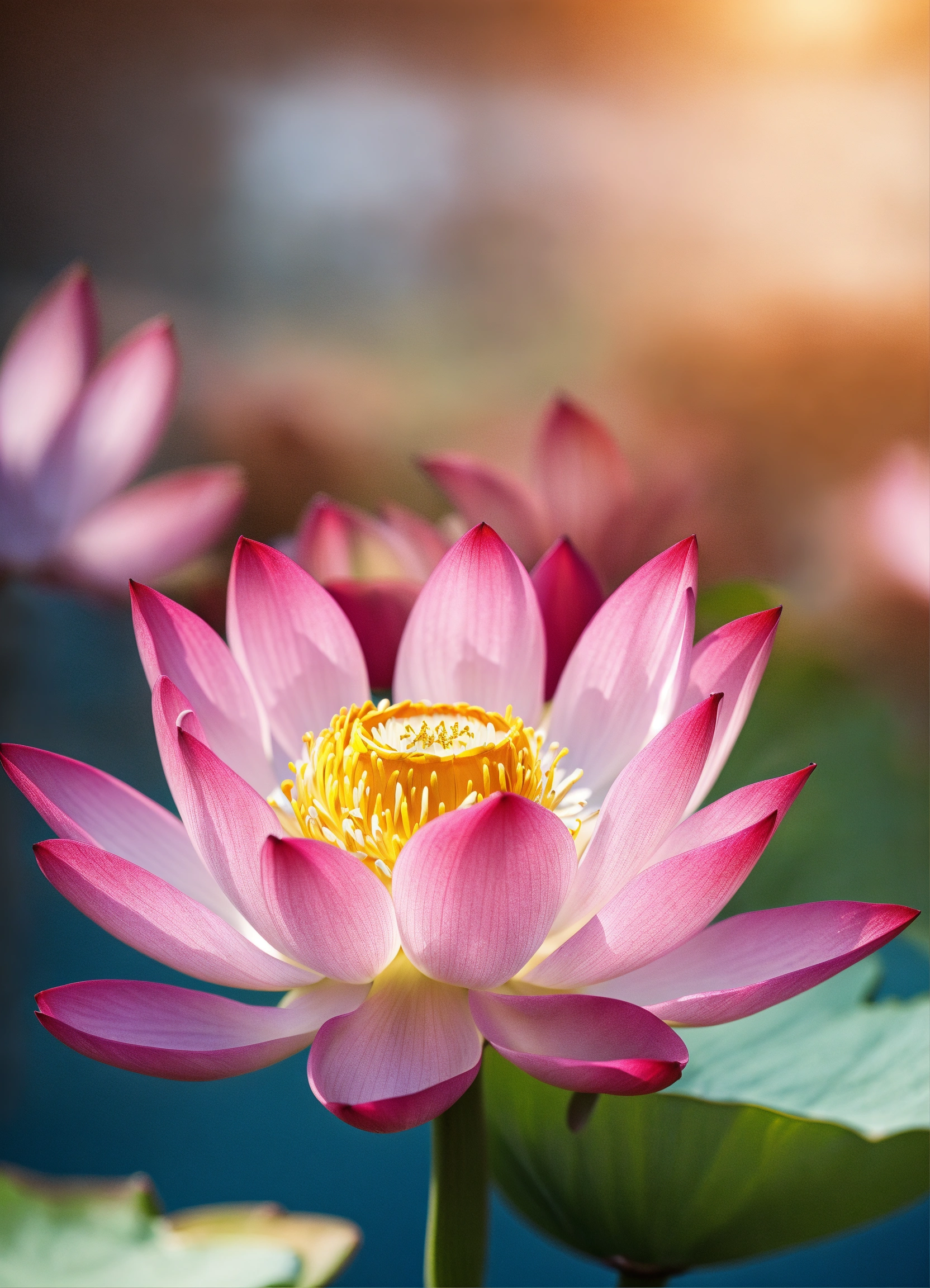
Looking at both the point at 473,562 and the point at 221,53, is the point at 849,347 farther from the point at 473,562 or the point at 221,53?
the point at 221,53

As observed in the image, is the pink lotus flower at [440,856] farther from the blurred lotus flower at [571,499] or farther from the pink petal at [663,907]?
the blurred lotus flower at [571,499]

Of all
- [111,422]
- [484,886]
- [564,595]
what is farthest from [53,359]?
[484,886]

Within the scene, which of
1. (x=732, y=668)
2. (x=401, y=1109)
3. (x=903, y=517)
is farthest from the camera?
(x=903, y=517)

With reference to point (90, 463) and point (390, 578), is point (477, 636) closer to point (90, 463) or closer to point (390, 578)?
point (390, 578)

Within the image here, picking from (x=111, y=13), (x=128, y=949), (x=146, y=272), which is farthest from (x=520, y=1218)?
(x=111, y=13)

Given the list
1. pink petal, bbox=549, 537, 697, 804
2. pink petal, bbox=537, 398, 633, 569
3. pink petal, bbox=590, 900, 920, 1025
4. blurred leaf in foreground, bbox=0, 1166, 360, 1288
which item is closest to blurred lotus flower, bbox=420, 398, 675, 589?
pink petal, bbox=537, 398, 633, 569

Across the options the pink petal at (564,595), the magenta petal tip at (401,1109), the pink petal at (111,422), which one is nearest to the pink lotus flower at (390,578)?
the pink petal at (564,595)
